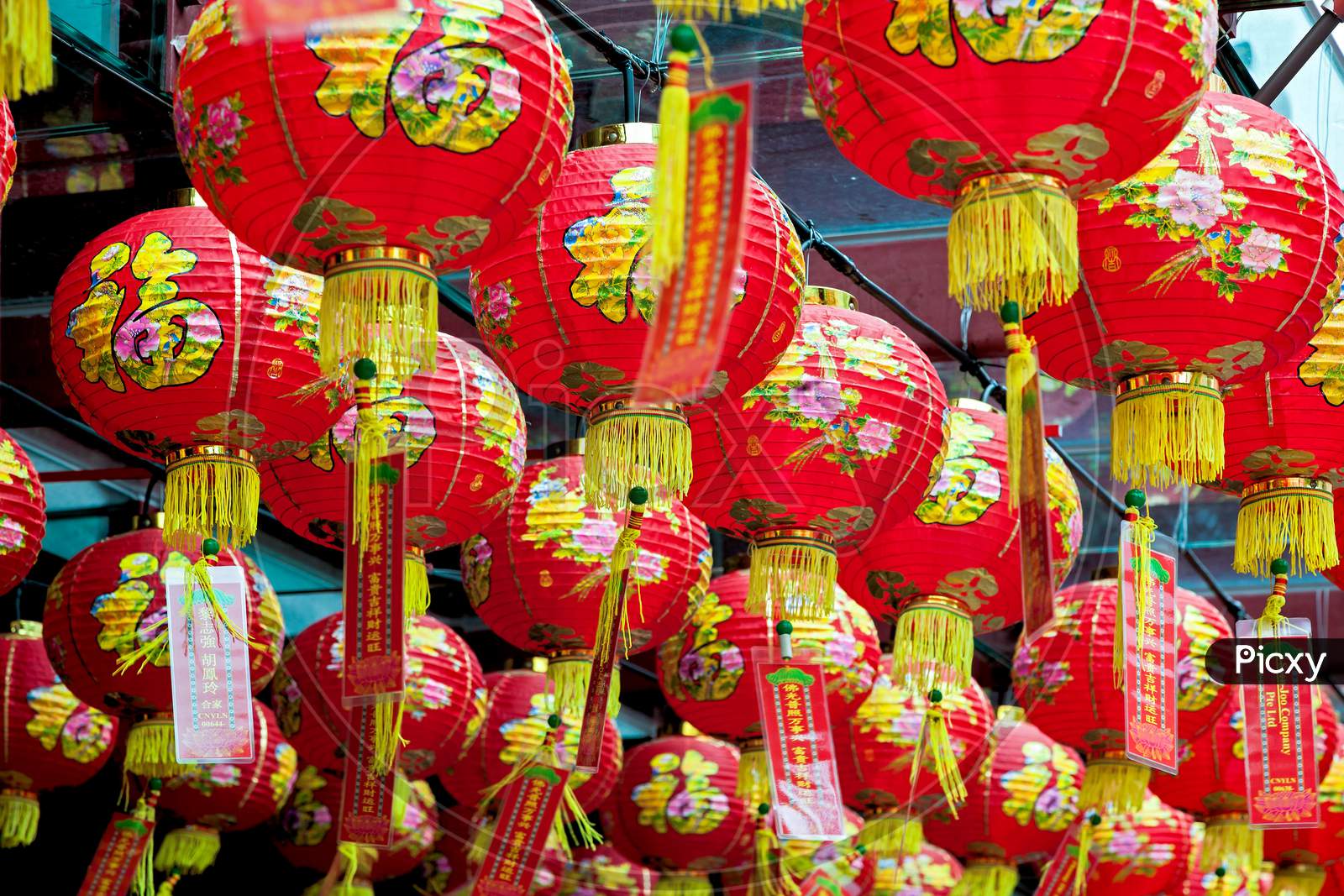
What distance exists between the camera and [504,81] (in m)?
2.38

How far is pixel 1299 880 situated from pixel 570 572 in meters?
2.37

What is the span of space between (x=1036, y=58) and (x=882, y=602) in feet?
5.11

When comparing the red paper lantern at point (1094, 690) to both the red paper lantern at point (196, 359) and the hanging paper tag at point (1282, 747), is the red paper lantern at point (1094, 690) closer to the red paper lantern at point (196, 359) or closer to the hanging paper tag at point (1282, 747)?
the hanging paper tag at point (1282, 747)

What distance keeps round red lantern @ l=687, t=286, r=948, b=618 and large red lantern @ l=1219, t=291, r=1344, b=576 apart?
20.3 inches

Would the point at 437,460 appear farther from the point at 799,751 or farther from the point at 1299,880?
the point at 1299,880

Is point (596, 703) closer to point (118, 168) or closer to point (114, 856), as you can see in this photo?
point (114, 856)

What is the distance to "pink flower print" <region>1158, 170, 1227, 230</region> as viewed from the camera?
2871 mm

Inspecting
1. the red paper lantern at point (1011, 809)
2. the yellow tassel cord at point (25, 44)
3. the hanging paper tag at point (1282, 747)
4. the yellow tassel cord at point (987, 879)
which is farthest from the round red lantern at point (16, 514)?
the yellow tassel cord at point (987, 879)

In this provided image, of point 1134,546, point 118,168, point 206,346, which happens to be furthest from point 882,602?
point 118,168

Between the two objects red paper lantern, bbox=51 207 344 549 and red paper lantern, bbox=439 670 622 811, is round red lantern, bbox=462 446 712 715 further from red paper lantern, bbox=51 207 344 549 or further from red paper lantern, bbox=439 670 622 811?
red paper lantern, bbox=439 670 622 811

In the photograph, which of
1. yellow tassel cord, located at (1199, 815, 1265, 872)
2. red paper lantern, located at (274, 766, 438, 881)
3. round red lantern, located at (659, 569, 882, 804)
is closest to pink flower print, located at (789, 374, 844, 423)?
round red lantern, located at (659, 569, 882, 804)

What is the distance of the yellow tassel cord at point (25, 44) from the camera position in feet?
6.27

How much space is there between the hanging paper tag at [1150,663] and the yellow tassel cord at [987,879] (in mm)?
1944

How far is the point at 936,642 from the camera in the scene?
357 cm
